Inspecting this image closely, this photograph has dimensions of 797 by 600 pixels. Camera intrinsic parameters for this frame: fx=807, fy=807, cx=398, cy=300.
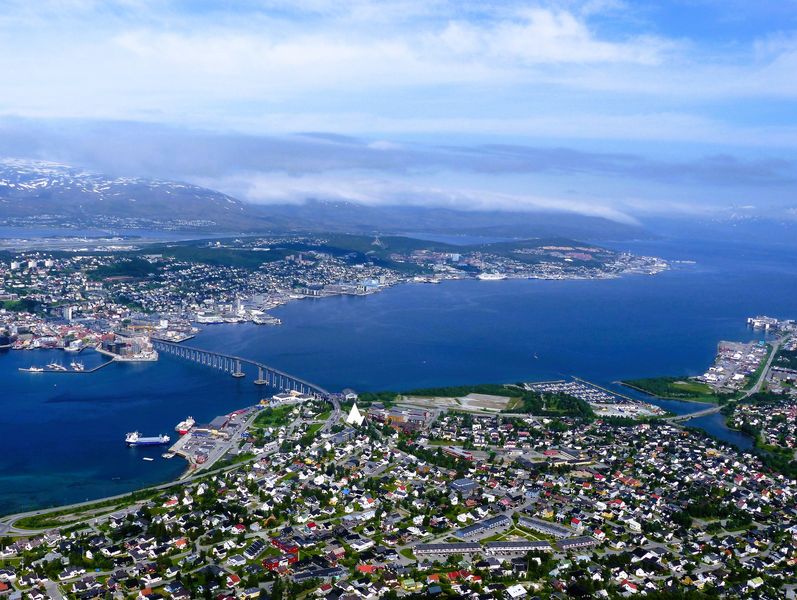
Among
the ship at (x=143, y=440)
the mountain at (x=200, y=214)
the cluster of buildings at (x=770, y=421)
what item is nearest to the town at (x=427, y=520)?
the cluster of buildings at (x=770, y=421)

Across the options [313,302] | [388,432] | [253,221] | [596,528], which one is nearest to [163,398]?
[388,432]

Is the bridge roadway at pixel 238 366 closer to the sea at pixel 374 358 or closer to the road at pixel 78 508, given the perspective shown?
the sea at pixel 374 358

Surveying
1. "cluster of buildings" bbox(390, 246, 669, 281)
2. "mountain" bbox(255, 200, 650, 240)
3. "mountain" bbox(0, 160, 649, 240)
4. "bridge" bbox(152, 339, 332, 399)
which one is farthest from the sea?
"mountain" bbox(255, 200, 650, 240)

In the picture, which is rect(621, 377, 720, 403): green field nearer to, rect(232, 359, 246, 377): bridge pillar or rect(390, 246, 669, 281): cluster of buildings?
rect(232, 359, 246, 377): bridge pillar

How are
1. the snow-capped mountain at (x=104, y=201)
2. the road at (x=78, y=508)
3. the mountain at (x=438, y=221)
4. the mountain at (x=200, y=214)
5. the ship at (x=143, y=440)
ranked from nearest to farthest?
the road at (x=78, y=508), the ship at (x=143, y=440), the mountain at (x=200, y=214), the snow-capped mountain at (x=104, y=201), the mountain at (x=438, y=221)

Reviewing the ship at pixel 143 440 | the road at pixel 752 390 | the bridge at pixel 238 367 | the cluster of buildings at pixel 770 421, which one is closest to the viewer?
the ship at pixel 143 440

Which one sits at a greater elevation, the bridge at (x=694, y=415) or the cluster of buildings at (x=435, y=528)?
the bridge at (x=694, y=415)
